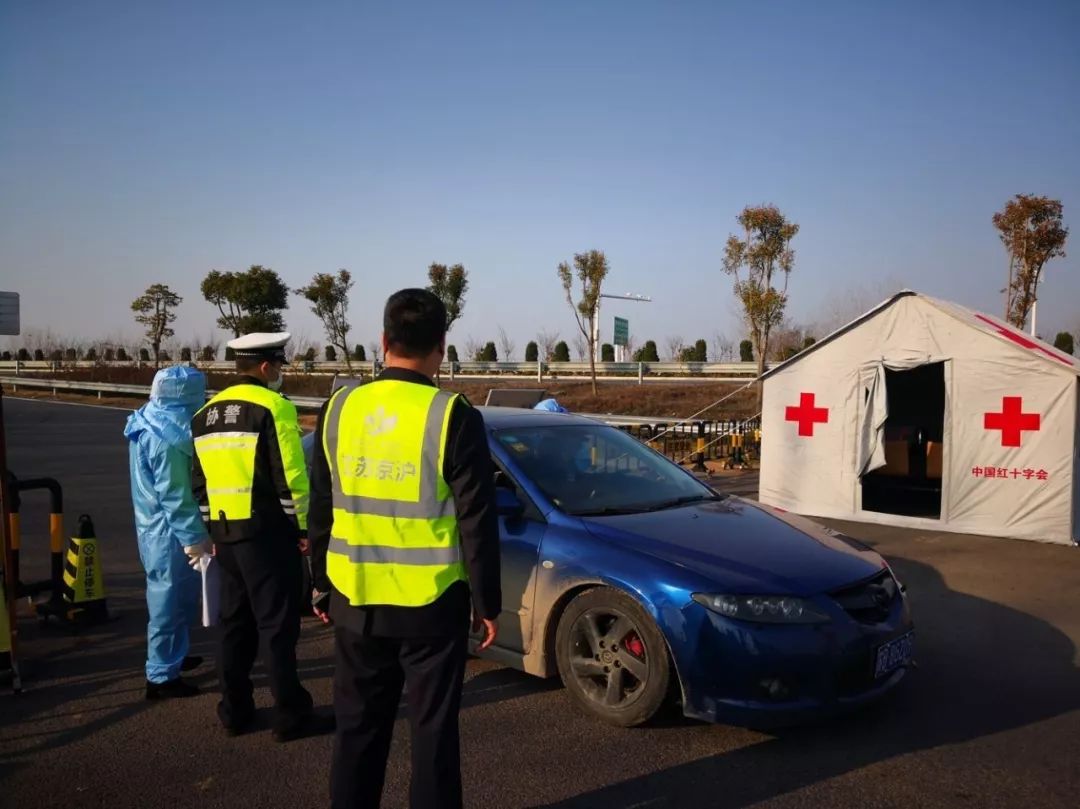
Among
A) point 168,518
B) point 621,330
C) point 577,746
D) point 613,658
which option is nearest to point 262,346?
point 168,518

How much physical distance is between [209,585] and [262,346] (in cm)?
125

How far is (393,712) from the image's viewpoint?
282 cm

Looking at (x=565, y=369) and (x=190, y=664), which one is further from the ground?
(x=565, y=369)

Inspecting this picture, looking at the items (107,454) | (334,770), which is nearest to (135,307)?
(107,454)

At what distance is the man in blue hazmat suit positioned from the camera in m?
4.29

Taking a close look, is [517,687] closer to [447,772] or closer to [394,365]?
[447,772]

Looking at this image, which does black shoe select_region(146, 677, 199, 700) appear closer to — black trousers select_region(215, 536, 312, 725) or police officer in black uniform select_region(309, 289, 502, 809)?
black trousers select_region(215, 536, 312, 725)

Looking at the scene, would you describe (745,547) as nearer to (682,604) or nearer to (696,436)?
(682,604)

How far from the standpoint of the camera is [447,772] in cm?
269

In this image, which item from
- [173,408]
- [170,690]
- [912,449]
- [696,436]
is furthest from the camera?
[696,436]

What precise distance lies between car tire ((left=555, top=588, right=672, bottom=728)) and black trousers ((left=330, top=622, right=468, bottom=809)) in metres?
1.43

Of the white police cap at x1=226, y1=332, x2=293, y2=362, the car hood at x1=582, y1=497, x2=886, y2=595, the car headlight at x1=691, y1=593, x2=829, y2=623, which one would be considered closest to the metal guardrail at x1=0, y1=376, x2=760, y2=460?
the car hood at x1=582, y1=497, x2=886, y2=595

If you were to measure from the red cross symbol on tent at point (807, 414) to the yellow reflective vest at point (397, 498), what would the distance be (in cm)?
892

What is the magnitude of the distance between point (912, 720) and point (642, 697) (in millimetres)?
1410
